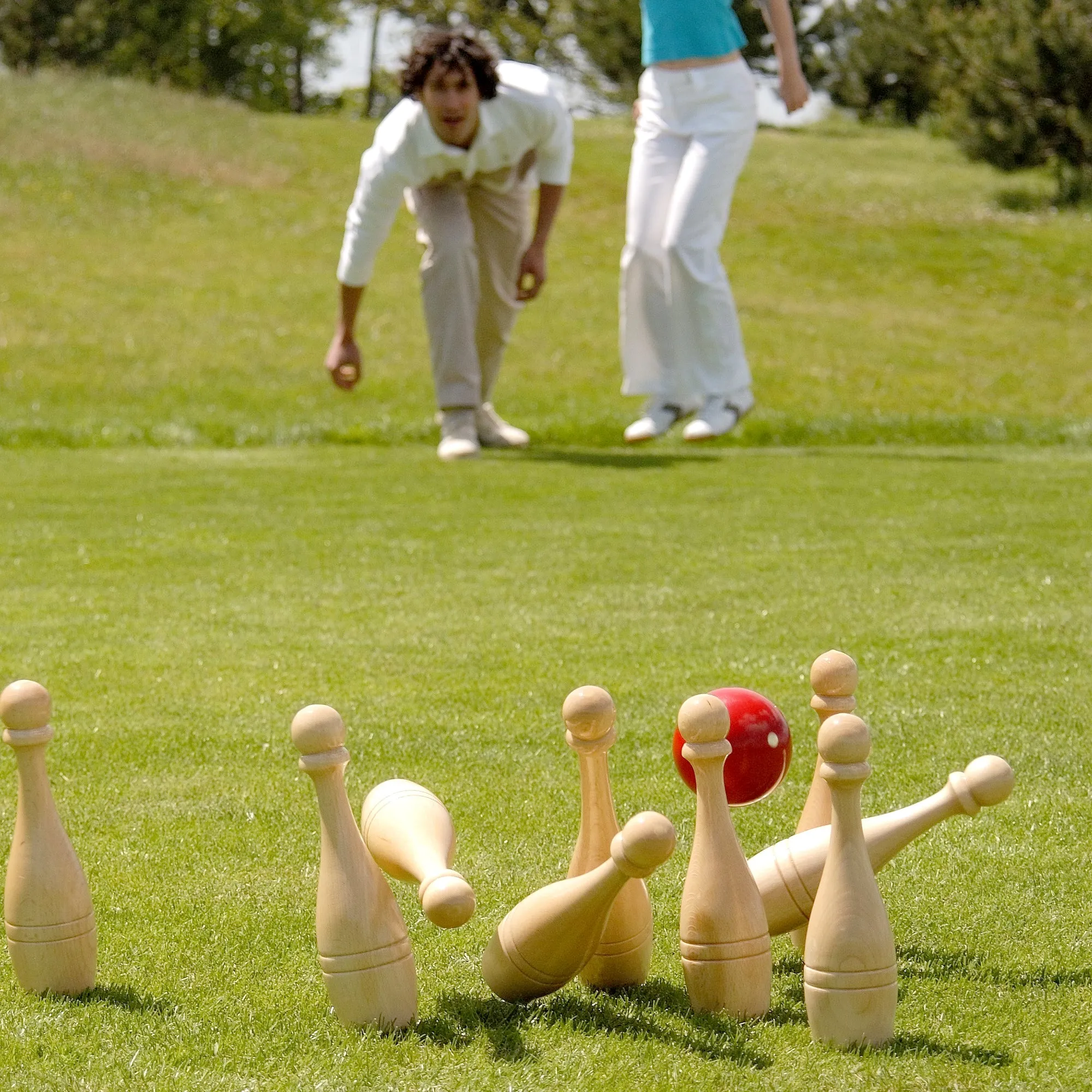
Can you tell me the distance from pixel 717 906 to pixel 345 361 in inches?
254

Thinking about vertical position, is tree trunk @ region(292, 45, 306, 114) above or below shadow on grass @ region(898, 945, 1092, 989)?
above

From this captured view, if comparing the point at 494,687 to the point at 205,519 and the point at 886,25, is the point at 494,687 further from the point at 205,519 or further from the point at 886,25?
the point at 886,25

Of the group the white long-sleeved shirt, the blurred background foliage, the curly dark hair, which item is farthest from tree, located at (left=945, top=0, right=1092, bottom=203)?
the curly dark hair

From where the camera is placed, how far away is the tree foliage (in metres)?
40.7

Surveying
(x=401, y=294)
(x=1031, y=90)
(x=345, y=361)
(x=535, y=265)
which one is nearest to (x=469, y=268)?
(x=535, y=265)

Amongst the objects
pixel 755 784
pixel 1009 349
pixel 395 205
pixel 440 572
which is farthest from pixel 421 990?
pixel 1009 349

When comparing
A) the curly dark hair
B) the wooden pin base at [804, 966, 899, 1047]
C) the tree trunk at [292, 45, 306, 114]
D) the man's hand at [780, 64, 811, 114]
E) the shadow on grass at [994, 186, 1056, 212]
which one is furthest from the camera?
the tree trunk at [292, 45, 306, 114]

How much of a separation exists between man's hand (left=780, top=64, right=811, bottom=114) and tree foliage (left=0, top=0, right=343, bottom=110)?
36.8m

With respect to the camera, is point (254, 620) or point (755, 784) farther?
point (254, 620)

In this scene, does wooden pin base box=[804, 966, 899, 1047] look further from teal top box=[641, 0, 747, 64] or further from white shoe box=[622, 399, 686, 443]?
teal top box=[641, 0, 747, 64]

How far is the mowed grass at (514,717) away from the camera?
2072 mm

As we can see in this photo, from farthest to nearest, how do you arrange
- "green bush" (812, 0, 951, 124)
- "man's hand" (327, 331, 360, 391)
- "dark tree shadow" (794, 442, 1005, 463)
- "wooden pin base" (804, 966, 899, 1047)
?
"green bush" (812, 0, 951, 124) → "dark tree shadow" (794, 442, 1005, 463) → "man's hand" (327, 331, 360, 391) → "wooden pin base" (804, 966, 899, 1047)

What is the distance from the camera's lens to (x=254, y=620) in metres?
4.89

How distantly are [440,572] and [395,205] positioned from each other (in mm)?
3170
